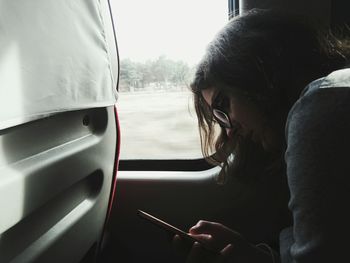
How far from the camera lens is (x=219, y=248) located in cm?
118

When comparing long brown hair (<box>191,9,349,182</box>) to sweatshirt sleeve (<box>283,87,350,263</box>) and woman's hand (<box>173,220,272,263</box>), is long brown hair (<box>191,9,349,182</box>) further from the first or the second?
woman's hand (<box>173,220,272,263</box>)

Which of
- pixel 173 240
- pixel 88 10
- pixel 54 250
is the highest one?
pixel 88 10

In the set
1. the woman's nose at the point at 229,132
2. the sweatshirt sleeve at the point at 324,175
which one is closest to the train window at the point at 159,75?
the woman's nose at the point at 229,132

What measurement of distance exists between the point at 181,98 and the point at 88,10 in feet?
2.79

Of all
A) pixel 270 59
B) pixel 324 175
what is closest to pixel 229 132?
pixel 270 59

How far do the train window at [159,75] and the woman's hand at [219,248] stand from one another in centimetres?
44

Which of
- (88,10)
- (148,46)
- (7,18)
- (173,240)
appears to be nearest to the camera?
(7,18)

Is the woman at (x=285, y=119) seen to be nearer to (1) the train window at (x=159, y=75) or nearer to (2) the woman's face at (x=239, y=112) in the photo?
(2) the woman's face at (x=239, y=112)

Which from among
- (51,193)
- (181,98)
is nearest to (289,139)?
(51,193)

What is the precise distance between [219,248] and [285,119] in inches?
17.7

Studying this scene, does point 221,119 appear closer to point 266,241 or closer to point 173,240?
point 173,240

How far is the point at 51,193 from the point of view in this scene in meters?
0.80

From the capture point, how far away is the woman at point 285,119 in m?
0.66

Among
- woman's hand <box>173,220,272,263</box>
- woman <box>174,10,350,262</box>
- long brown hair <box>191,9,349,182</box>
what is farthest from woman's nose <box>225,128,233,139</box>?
woman's hand <box>173,220,272,263</box>
